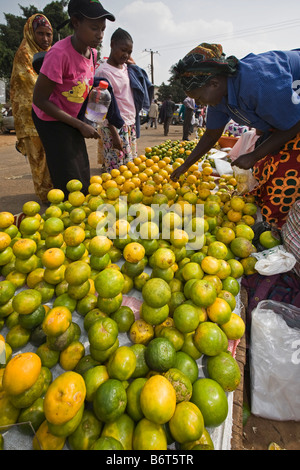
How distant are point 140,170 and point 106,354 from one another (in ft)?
9.44

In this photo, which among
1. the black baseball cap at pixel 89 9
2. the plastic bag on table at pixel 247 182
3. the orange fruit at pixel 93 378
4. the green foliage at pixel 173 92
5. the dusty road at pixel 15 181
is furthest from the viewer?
the green foliage at pixel 173 92

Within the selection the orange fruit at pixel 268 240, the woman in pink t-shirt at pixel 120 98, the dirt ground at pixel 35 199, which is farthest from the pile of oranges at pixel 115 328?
the woman in pink t-shirt at pixel 120 98

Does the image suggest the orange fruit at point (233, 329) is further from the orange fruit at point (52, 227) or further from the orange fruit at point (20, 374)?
the orange fruit at point (52, 227)

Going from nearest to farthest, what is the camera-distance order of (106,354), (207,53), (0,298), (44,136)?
(106,354)
(0,298)
(207,53)
(44,136)

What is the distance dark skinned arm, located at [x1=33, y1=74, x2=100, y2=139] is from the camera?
8.80ft

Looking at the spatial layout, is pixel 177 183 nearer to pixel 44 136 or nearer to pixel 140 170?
pixel 140 170

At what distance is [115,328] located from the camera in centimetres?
139

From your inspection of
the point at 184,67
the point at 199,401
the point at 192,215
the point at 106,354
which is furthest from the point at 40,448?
the point at 184,67

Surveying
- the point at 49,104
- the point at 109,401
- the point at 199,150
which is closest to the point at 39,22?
the point at 49,104

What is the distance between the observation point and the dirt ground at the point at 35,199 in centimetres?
187

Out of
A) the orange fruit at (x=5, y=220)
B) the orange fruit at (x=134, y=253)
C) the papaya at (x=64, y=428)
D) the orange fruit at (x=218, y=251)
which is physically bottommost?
the papaya at (x=64, y=428)

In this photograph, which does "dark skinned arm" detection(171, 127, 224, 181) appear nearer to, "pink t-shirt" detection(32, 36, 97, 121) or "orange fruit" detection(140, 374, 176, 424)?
"pink t-shirt" detection(32, 36, 97, 121)

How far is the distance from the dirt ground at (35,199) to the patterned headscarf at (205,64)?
8.99 ft

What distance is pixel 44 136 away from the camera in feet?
10.5
